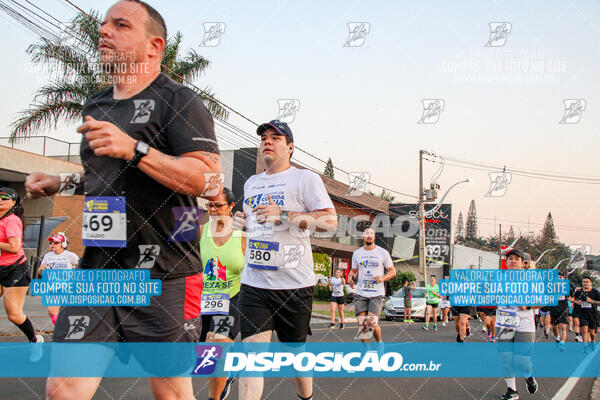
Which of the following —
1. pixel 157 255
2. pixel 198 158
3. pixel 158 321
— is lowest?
pixel 158 321

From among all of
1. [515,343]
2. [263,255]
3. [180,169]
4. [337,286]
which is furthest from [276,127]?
[337,286]

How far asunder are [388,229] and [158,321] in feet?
166

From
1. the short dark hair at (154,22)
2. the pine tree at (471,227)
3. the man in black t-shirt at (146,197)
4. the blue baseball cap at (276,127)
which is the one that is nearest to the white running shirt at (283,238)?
the blue baseball cap at (276,127)

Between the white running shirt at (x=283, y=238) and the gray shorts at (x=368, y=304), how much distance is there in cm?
435

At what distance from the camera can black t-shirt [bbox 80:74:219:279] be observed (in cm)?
219

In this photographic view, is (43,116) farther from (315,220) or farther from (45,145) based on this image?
(315,220)

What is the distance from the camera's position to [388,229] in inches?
2045

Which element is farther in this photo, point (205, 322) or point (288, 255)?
point (205, 322)

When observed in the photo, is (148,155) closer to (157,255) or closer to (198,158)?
(198,158)

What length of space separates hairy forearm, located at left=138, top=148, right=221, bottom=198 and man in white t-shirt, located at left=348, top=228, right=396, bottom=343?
626 cm

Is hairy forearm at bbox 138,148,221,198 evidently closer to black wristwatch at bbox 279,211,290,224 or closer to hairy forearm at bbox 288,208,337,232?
black wristwatch at bbox 279,211,290,224

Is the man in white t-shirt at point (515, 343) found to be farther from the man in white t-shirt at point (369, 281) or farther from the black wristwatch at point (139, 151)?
the black wristwatch at point (139, 151)

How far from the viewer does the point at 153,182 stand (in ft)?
7.26

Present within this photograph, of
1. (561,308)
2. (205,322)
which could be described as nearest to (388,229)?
(561,308)
